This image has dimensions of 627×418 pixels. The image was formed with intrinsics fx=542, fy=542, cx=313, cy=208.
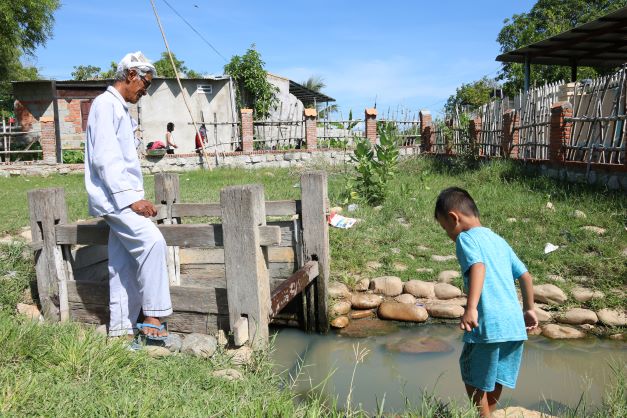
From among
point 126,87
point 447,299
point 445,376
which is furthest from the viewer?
point 447,299

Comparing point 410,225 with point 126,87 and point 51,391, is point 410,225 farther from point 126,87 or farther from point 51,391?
point 51,391

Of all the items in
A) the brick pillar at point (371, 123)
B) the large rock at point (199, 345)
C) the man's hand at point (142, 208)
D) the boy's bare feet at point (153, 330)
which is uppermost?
the brick pillar at point (371, 123)

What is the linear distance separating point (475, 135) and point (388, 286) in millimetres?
8215

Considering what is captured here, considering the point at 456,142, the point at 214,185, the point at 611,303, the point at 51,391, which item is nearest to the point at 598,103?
the point at 611,303

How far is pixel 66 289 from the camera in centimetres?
393

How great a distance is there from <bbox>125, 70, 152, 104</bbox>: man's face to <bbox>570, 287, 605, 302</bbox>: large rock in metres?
4.43

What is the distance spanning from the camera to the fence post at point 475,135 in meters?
12.7

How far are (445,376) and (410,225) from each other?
10.9 ft

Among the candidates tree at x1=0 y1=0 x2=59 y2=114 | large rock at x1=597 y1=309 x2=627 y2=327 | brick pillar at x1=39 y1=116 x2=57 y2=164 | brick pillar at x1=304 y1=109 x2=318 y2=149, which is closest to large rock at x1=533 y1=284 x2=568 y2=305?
large rock at x1=597 y1=309 x2=627 y2=327

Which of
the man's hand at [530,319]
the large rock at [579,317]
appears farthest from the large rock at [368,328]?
the man's hand at [530,319]

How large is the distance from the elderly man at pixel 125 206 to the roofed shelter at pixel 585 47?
1046cm

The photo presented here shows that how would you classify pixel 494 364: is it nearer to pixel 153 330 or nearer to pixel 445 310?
pixel 153 330

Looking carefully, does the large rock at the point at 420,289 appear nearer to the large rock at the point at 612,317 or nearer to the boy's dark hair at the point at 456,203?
the large rock at the point at 612,317

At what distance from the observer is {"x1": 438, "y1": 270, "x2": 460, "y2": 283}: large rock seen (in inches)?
229
